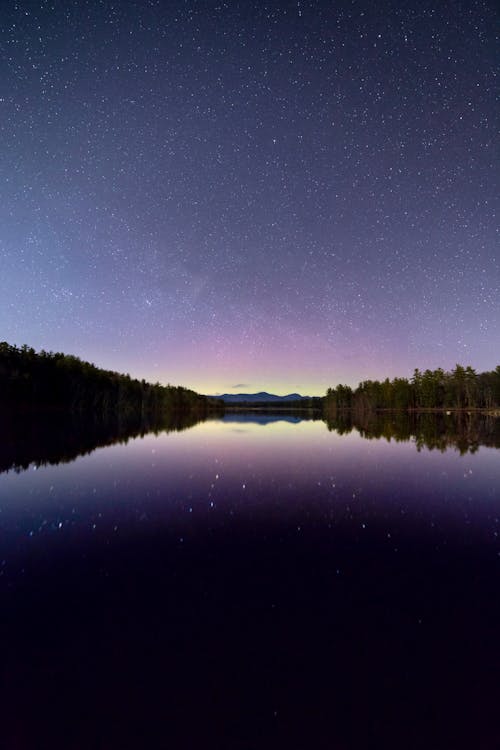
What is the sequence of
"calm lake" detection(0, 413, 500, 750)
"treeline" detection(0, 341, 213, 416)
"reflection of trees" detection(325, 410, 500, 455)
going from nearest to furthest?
1. "calm lake" detection(0, 413, 500, 750)
2. "reflection of trees" detection(325, 410, 500, 455)
3. "treeline" detection(0, 341, 213, 416)

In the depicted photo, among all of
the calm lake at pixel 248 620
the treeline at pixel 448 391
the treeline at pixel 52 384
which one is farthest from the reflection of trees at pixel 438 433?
the treeline at pixel 448 391

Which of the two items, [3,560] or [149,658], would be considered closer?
[149,658]

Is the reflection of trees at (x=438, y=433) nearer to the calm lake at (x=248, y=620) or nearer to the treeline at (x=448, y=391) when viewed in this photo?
the calm lake at (x=248, y=620)

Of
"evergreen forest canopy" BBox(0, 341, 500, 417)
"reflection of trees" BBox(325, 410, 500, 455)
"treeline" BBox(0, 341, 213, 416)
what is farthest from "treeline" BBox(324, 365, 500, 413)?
"treeline" BBox(0, 341, 213, 416)

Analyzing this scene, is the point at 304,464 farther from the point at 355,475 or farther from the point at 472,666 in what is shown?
the point at 472,666

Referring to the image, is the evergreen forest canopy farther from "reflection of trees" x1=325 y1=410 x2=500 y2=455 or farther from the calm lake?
the calm lake

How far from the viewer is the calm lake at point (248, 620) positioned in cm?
462

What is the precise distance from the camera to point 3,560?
959cm

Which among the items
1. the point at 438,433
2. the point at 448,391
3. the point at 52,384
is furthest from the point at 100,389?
the point at 448,391

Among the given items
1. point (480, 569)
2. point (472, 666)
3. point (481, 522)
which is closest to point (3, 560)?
point (472, 666)

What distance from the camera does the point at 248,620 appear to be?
682cm

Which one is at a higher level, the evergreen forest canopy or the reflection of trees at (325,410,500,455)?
the evergreen forest canopy

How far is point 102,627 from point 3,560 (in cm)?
468

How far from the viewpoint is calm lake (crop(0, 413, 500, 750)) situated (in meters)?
4.62
